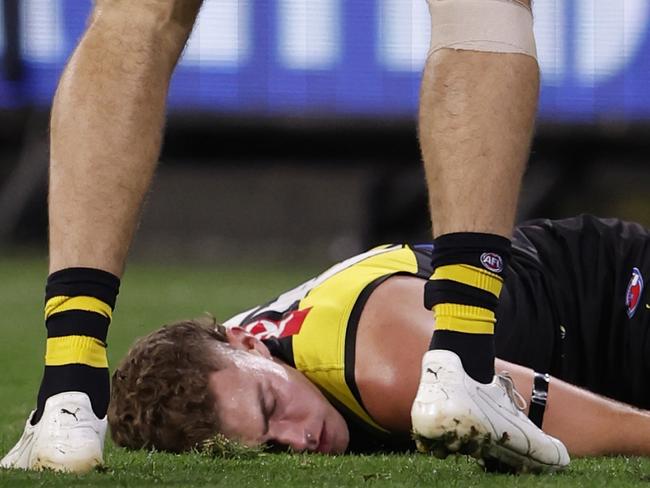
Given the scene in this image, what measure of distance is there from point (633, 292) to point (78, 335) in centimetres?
126

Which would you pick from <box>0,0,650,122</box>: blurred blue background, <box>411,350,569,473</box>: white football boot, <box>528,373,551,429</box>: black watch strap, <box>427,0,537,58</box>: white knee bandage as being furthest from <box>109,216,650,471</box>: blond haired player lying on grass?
<box>0,0,650,122</box>: blurred blue background

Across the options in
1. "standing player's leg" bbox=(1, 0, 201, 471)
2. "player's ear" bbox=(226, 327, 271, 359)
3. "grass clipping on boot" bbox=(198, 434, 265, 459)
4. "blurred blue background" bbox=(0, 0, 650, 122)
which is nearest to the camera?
"standing player's leg" bbox=(1, 0, 201, 471)

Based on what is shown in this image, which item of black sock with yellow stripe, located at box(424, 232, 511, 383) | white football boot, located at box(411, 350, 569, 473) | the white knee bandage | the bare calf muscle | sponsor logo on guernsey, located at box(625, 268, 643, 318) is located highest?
the white knee bandage

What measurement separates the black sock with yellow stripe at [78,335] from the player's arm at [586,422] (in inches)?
28.4

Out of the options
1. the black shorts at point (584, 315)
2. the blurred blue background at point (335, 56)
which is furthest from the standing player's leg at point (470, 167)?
the blurred blue background at point (335, 56)

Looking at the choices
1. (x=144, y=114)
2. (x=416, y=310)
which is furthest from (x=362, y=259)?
(x=144, y=114)

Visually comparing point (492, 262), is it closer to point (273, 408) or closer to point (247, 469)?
point (247, 469)

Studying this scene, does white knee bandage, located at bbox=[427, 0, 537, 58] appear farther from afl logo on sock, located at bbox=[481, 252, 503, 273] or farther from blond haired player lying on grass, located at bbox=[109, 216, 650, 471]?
blond haired player lying on grass, located at bbox=[109, 216, 650, 471]

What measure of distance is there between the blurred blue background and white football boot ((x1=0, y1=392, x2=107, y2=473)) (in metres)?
6.92

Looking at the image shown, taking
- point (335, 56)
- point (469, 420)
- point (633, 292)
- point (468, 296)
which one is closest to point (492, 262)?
point (468, 296)

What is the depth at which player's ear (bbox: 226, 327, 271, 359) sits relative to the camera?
2.68m

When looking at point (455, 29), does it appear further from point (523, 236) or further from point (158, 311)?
point (158, 311)

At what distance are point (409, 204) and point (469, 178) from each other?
8.33 metres

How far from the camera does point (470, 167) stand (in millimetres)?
2049
